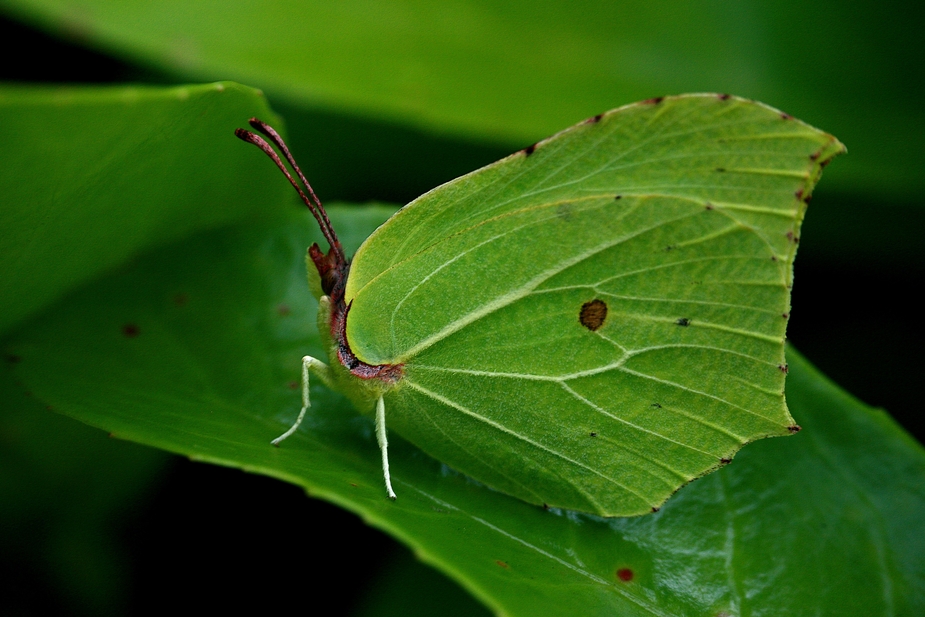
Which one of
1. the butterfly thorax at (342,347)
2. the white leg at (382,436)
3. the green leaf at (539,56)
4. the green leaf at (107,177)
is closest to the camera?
the green leaf at (107,177)

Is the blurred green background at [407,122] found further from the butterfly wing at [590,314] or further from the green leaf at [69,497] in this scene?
the butterfly wing at [590,314]

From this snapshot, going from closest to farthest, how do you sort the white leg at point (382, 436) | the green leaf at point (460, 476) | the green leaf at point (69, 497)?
the green leaf at point (460, 476) < the white leg at point (382, 436) < the green leaf at point (69, 497)

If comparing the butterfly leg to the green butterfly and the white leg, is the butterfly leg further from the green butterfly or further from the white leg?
the white leg

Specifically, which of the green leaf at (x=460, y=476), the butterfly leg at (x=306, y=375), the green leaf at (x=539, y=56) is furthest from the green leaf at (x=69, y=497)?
the green leaf at (x=539, y=56)

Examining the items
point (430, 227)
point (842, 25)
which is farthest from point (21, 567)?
point (842, 25)

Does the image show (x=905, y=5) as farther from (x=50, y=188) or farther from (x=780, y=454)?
(x=50, y=188)

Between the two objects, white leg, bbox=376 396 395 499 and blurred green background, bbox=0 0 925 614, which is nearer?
white leg, bbox=376 396 395 499

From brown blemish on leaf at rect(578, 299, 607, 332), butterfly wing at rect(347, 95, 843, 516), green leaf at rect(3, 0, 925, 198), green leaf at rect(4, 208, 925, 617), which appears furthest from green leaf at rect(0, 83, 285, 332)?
brown blemish on leaf at rect(578, 299, 607, 332)

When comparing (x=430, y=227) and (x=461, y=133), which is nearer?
(x=430, y=227)
